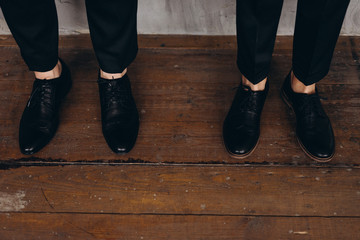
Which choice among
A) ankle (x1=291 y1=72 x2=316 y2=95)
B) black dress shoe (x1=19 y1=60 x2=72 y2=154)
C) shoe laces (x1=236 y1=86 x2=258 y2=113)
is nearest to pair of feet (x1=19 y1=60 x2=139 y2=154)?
black dress shoe (x1=19 y1=60 x2=72 y2=154)

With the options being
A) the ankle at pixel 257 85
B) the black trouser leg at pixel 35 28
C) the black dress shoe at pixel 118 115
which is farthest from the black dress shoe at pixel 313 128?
the black trouser leg at pixel 35 28

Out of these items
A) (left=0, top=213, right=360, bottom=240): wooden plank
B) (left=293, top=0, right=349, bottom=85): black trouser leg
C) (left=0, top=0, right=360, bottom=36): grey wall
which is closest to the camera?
(left=293, top=0, right=349, bottom=85): black trouser leg

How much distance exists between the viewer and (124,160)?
0.98 metres

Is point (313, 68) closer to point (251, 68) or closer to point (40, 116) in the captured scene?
point (251, 68)

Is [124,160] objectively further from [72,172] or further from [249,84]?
[249,84]

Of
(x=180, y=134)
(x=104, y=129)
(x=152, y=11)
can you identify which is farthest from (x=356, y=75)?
(x=104, y=129)

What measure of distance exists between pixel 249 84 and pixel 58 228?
2.31ft

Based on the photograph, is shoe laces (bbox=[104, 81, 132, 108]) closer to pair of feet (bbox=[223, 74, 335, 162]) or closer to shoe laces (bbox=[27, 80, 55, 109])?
shoe laces (bbox=[27, 80, 55, 109])

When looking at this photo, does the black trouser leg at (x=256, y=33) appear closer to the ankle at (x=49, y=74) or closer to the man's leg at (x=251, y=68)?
the man's leg at (x=251, y=68)

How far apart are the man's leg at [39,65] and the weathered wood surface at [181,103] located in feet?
0.16

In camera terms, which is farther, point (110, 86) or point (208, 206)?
point (110, 86)

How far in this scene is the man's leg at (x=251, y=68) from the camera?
0.76m

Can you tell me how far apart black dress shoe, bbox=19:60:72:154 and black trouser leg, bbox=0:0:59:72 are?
0.26 feet

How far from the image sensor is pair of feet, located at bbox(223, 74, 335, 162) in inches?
37.5
